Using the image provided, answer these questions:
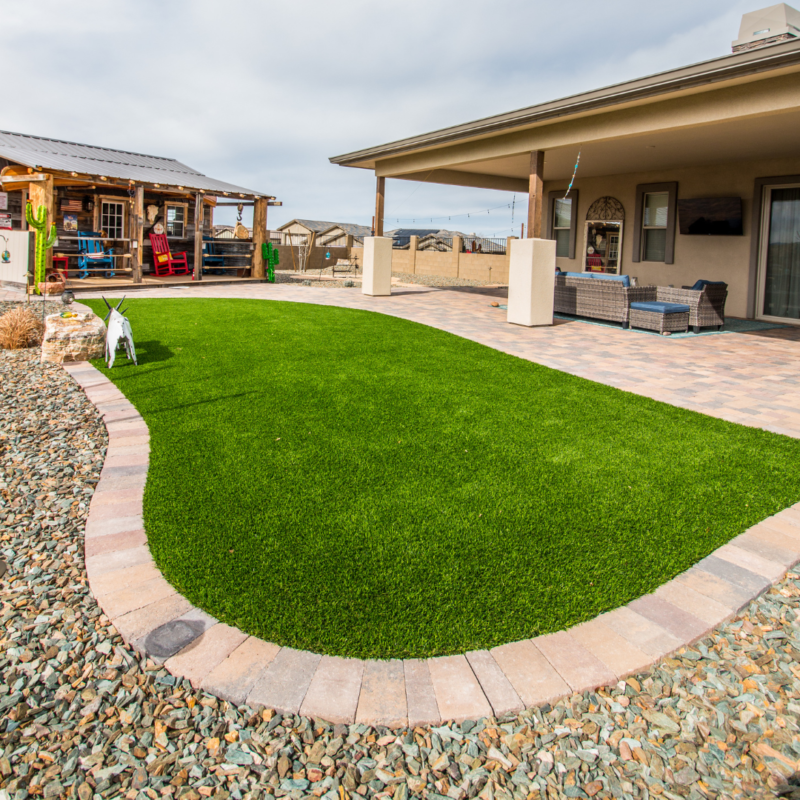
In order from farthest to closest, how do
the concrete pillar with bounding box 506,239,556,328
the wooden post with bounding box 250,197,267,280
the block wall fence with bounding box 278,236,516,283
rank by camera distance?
1. the block wall fence with bounding box 278,236,516,283
2. the wooden post with bounding box 250,197,267,280
3. the concrete pillar with bounding box 506,239,556,328

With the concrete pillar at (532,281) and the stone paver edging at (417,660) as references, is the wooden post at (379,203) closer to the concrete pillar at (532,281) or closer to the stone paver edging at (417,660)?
the concrete pillar at (532,281)

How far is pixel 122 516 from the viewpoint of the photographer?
124 inches

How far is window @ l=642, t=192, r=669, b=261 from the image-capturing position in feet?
42.9

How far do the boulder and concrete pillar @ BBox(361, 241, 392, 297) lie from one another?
8.08 meters

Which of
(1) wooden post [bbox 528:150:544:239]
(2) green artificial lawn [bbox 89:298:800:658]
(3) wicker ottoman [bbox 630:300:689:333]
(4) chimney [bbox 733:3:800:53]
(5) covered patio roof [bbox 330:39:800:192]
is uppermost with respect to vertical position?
(4) chimney [bbox 733:3:800:53]

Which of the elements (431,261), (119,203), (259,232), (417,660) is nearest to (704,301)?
(417,660)

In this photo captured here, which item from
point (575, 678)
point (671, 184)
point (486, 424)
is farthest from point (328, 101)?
point (575, 678)

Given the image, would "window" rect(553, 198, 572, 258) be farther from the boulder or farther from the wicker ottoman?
the boulder

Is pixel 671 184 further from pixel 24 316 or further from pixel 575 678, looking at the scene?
pixel 575 678

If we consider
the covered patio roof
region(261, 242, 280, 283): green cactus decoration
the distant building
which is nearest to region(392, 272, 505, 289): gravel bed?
region(261, 242, 280, 283): green cactus decoration

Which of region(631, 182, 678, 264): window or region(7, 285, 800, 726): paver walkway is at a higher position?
region(631, 182, 678, 264): window

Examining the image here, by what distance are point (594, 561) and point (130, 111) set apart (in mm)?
23353

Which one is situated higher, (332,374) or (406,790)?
(332,374)

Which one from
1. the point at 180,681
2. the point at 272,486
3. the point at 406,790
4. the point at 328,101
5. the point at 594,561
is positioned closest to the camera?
the point at 406,790
